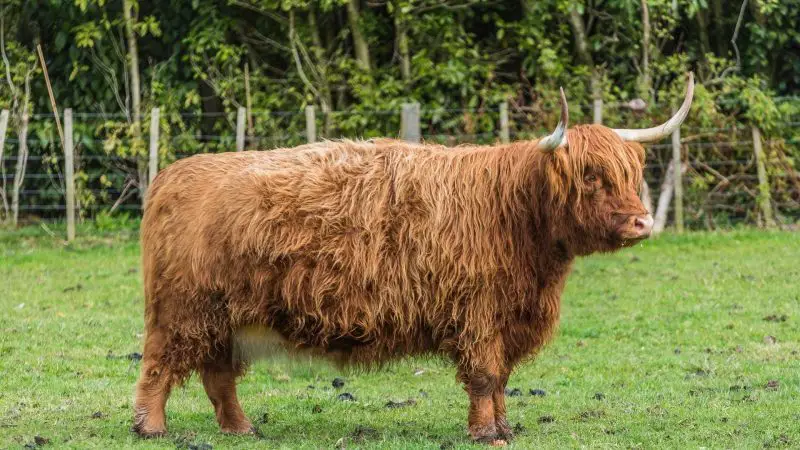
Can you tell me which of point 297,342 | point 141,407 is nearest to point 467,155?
point 297,342

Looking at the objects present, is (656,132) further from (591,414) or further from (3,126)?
(3,126)

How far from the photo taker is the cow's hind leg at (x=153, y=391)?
7207mm

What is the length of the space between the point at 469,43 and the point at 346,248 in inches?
395

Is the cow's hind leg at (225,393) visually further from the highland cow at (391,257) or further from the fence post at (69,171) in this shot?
the fence post at (69,171)

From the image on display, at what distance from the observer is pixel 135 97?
17156mm

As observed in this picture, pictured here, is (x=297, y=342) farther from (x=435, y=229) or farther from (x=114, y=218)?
(x=114, y=218)

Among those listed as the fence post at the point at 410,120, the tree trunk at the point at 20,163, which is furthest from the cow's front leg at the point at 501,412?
the tree trunk at the point at 20,163

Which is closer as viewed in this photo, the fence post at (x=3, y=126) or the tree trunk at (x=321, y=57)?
the fence post at (x=3, y=126)

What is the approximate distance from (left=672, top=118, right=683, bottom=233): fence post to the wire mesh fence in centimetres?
29

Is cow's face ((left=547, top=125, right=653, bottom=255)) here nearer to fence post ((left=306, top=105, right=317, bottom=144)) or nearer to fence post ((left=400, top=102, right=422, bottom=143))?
fence post ((left=400, top=102, right=422, bottom=143))

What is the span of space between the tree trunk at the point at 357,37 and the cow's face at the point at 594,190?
10.0m

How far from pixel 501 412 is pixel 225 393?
1600 millimetres

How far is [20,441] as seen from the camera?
273 inches

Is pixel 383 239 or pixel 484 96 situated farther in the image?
pixel 484 96
